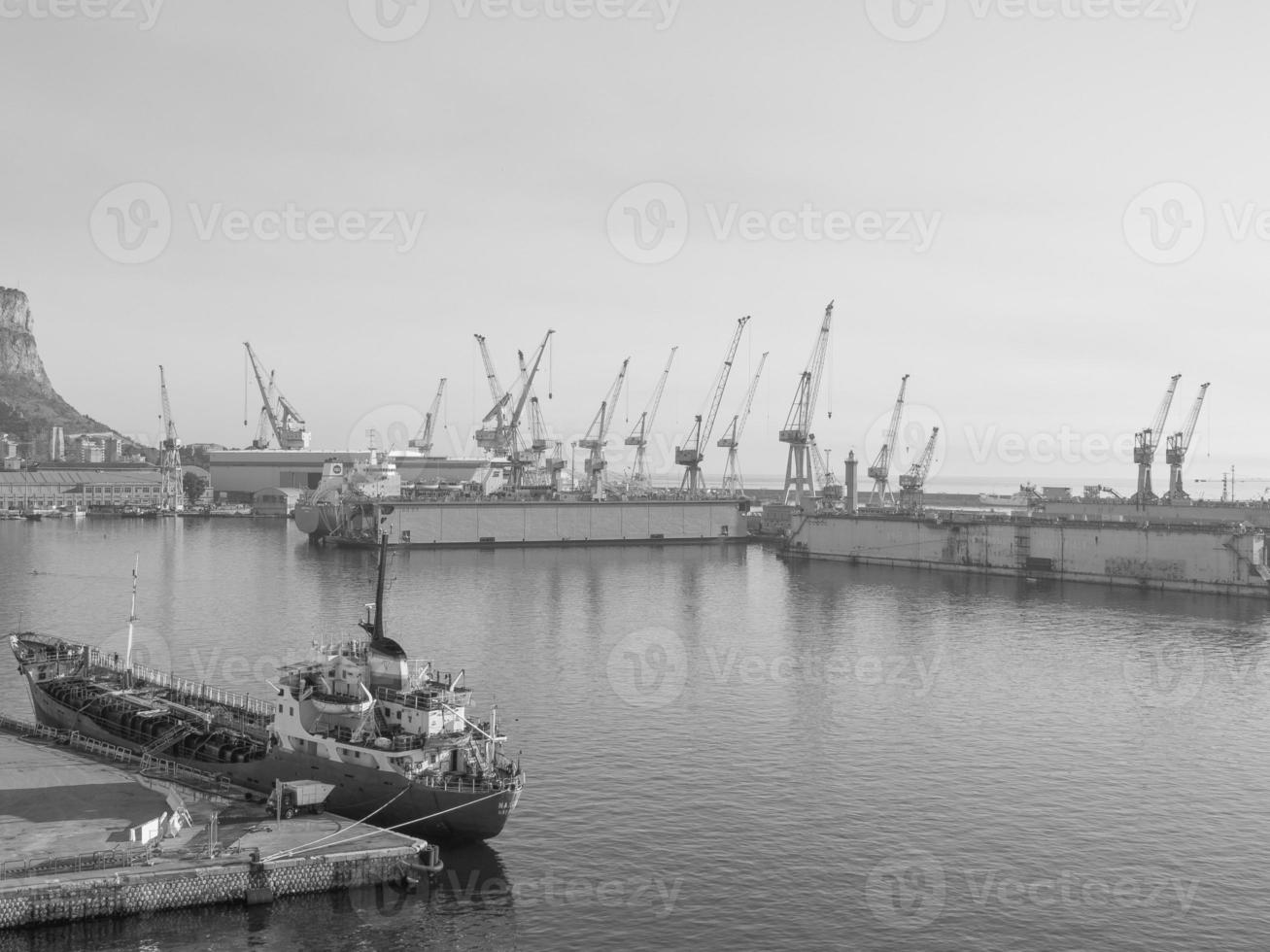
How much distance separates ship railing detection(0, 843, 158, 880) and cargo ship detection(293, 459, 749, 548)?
9145 cm

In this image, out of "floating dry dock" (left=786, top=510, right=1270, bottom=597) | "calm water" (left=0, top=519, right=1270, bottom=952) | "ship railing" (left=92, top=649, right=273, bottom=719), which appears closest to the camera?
"calm water" (left=0, top=519, right=1270, bottom=952)

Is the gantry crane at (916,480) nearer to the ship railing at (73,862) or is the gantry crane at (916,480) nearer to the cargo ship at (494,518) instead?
the cargo ship at (494,518)

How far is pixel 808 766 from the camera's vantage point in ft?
120

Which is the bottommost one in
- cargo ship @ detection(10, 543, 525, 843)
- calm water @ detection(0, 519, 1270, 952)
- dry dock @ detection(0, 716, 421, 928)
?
calm water @ detection(0, 519, 1270, 952)

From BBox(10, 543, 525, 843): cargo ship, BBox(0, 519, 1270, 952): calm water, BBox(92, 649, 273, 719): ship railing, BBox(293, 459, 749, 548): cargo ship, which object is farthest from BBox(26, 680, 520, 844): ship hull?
BBox(293, 459, 749, 548): cargo ship

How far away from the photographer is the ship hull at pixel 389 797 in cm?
2927

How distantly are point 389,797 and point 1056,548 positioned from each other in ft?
265

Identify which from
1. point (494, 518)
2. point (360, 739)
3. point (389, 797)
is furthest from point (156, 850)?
point (494, 518)

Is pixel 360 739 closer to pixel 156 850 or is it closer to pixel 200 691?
pixel 156 850

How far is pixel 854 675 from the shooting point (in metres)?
52.5

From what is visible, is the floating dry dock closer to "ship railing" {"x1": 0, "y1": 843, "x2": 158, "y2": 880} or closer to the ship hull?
the ship hull

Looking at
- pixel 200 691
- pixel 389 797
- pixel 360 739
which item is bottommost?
pixel 389 797

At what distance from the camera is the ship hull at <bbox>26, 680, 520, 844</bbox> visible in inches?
1152

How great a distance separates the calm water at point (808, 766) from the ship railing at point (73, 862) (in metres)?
1.61
